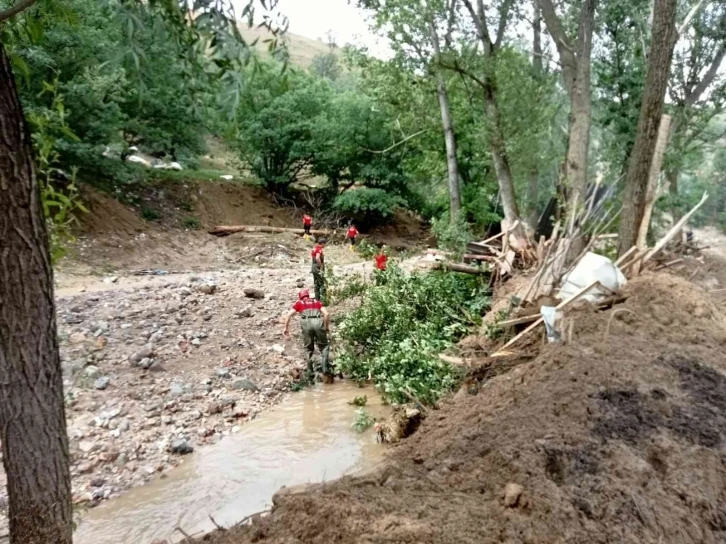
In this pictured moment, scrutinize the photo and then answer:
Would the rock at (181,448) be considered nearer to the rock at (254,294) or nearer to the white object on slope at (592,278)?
the white object on slope at (592,278)

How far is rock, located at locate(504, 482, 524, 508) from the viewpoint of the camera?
3373 mm

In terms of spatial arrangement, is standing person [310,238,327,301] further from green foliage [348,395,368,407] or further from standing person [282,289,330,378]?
green foliage [348,395,368,407]

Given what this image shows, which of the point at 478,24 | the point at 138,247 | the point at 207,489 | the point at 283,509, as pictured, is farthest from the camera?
the point at 138,247

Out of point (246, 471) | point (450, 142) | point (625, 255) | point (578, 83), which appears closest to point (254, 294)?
point (246, 471)

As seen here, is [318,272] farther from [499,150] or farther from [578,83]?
[578,83]

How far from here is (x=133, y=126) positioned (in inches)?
717

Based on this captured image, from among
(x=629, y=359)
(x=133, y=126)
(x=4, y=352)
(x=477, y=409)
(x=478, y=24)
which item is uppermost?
(x=478, y=24)

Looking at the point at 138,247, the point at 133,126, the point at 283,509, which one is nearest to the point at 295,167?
the point at 133,126

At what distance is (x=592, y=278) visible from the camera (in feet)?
23.3

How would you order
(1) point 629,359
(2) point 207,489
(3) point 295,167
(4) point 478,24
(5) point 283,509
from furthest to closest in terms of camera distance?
(3) point 295,167 → (4) point 478,24 → (2) point 207,489 → (1) point 629,359 → (5) point 283,509

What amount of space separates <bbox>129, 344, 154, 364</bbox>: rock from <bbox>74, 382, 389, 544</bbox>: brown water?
221cm

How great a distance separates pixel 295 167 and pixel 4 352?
23.7 meters

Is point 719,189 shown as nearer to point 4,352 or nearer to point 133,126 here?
point 133,126

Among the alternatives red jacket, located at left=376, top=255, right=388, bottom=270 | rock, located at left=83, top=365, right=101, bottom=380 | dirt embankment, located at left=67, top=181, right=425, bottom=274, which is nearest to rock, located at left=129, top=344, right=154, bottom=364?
rock, located at left=83, top=365, right=101, bottom=380
